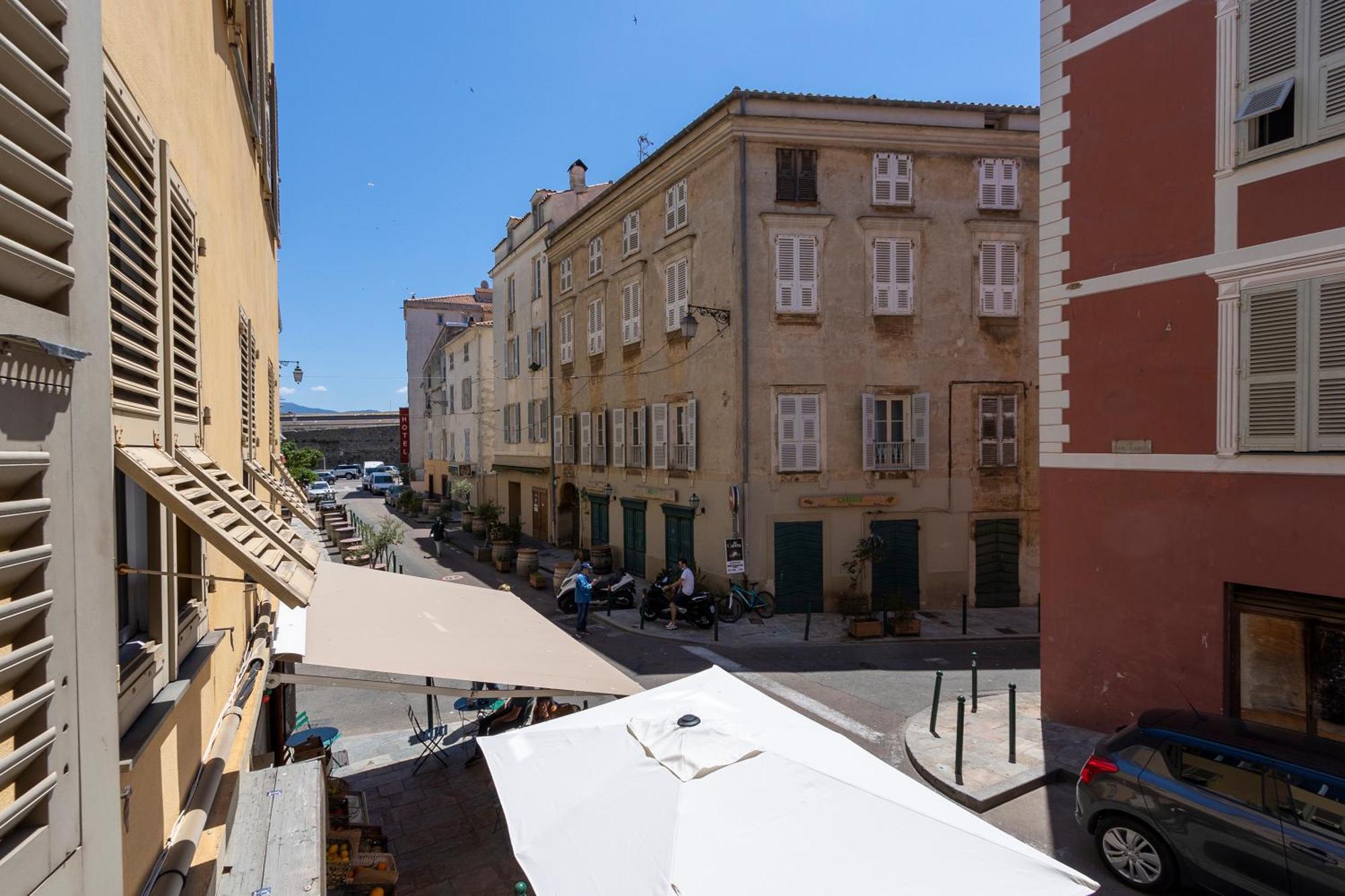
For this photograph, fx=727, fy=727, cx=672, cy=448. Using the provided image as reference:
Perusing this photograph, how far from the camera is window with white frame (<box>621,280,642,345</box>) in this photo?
21922 mm

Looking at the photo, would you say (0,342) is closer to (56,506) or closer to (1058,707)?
(56,506)

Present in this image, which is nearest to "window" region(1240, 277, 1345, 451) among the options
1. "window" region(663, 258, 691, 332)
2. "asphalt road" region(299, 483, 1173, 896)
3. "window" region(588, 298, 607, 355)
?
"asphalt road" region(299, 483, 1173, 896)

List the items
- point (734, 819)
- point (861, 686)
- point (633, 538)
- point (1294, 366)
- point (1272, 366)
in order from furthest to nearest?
point (633, 538)
point (861, 686)
point (1272, 366)
point (1294, 366)
point (734, 819)

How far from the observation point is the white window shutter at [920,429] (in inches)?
711

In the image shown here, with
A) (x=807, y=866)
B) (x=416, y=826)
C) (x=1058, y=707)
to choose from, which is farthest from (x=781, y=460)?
(x=807, y=866)

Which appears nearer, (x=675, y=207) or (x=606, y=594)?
(x=606, y=594)

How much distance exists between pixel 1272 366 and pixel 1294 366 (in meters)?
0.19

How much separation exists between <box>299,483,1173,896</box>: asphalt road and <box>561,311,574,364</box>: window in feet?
38.3

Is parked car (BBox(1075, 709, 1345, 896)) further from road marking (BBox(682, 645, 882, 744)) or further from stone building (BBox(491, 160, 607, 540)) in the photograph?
stone building (BBox(491, 160, 607, 540))

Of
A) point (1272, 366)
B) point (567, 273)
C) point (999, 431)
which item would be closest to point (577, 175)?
point (567, 273)

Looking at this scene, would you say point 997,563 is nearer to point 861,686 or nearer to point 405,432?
point 861,686

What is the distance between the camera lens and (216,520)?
306 cm

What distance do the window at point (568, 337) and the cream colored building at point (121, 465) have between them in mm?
20357

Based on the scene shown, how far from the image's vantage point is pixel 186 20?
3934 millimetres
